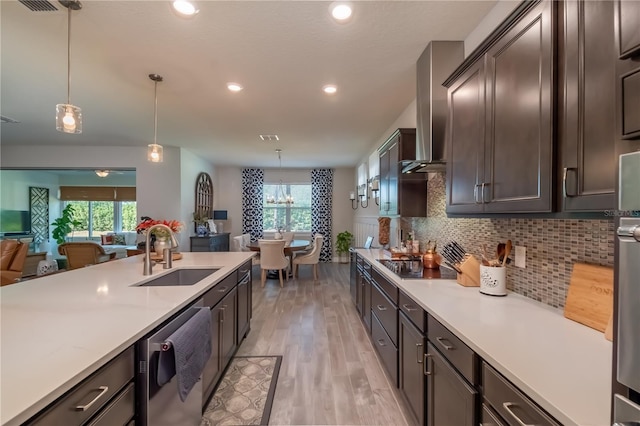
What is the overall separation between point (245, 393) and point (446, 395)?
5.09 ft

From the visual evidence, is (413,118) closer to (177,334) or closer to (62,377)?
(177,334)

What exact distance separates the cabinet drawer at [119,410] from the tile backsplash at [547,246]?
6.36 ft

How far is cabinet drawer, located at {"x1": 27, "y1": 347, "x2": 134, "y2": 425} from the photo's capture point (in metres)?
0.76

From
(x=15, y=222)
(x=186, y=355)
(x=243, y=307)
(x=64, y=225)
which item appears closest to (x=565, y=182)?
(x=186, y=355)

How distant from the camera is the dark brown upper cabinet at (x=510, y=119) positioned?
108 centimetres

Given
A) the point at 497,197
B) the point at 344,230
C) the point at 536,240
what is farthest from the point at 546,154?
the point at 344,230

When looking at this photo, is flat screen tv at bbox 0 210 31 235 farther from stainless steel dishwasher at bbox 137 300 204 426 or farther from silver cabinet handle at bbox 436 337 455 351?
silver cabinet handle at bbox 436 337 455 351

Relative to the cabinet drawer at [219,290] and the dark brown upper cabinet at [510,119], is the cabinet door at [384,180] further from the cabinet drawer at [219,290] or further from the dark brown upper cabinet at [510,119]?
the cabinet drawer at [219,290]

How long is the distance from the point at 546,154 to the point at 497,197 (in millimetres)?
333

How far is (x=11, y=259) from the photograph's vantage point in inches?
159

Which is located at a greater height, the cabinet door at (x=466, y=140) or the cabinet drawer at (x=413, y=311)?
the cabinet door at (x=466, y=140)

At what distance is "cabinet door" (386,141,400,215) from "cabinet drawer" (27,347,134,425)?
2.63m

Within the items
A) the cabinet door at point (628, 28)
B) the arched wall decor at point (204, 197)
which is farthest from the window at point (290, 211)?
the cabinet door at point (628, 28)

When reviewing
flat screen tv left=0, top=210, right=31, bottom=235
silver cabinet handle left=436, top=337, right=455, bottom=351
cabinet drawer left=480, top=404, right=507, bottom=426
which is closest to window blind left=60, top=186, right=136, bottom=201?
flat screen tv left=0, top=210, right=31, bottom=235
